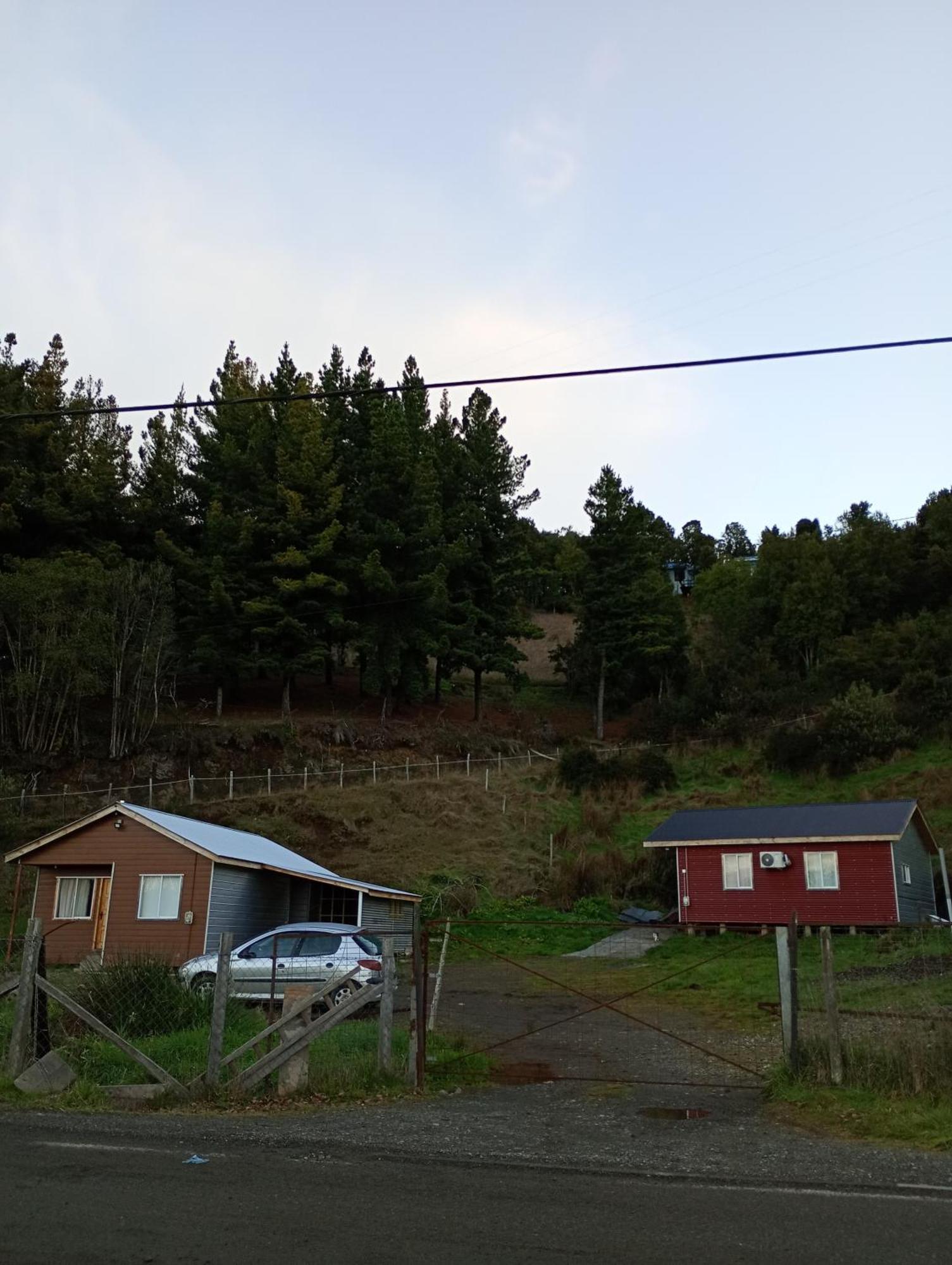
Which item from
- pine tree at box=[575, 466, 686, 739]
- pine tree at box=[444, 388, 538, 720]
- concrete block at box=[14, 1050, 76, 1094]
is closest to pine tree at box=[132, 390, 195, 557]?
pine tree at box=[444, 388, 538, 720]

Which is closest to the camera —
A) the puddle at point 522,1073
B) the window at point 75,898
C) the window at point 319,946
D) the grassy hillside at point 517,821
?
the puddle at point 522,1073

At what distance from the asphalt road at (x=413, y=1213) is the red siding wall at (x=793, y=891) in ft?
77.0

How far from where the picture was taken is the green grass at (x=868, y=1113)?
7660 mm

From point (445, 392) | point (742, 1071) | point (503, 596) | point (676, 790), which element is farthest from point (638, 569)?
point (742, 1071)

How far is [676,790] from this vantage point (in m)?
44.2

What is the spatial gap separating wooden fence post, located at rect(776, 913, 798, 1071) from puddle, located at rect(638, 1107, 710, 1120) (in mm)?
1026

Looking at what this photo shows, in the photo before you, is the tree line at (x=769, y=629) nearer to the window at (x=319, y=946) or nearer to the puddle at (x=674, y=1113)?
the window at (x=319, y=946)

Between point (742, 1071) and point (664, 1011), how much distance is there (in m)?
6.48

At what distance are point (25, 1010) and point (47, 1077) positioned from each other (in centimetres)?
72

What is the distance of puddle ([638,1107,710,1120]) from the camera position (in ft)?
28.8

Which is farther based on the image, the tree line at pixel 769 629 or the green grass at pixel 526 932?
the tree line at pixel 769 629

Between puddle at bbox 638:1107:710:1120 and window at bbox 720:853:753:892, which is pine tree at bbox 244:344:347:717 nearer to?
window at bbox 720:853:753:892

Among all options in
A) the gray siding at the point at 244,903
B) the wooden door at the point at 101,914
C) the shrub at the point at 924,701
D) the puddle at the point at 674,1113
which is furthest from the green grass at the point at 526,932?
the shrub at the point at 924,701

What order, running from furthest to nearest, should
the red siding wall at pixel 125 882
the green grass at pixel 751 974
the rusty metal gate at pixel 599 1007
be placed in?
the red siding wall at pixel 125 882
the green grass at pixel 751 974
the rusty metal gate at pixel 599 1007
